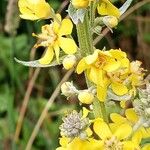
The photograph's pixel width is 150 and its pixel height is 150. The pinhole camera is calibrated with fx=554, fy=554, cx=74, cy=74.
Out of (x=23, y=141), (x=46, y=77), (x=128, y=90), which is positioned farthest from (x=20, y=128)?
(x=128, y=90)

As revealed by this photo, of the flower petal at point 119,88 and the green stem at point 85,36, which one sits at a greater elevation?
the green stem at point 85,36

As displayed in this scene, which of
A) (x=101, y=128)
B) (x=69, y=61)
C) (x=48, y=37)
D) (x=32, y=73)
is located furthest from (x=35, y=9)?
(x=32, y=73)

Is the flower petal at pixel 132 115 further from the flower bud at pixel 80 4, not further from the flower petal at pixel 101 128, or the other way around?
the flower bud at pixel 80 4

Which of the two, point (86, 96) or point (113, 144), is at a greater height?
point (86, 96)

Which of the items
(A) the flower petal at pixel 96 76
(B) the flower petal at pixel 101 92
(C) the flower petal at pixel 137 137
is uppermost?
(A) the flower petal at pixel 96 76

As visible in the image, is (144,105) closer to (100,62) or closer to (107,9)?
(100,62)

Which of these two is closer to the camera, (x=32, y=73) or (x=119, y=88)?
(x=119, y=88)

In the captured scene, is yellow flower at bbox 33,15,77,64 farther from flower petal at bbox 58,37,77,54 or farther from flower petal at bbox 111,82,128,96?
flower petal at bbox 111,82,128,96

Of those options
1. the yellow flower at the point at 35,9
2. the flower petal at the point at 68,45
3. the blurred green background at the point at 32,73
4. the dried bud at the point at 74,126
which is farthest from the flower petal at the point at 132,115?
the blurred green background at the point at 32,73
